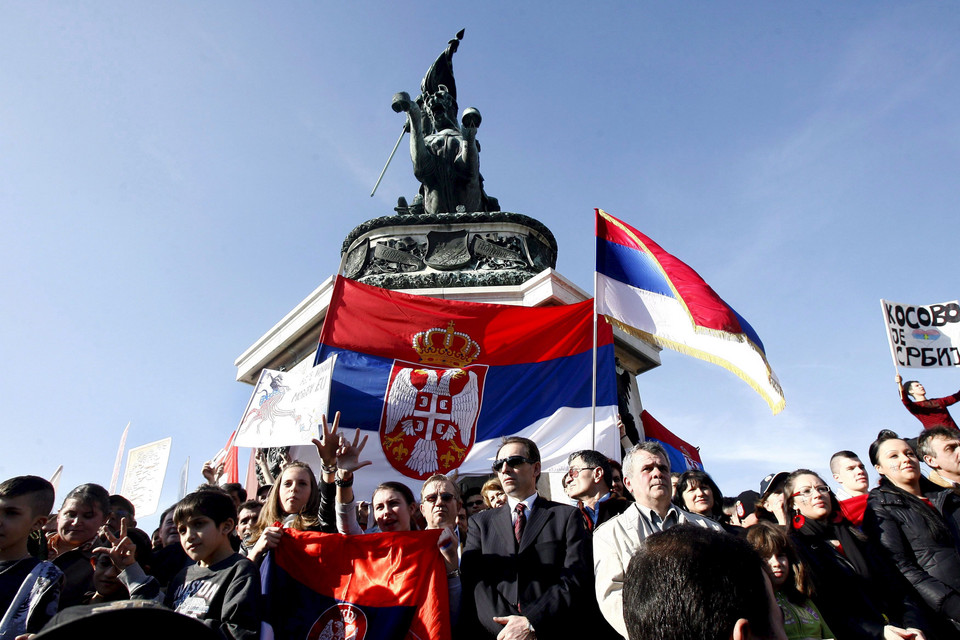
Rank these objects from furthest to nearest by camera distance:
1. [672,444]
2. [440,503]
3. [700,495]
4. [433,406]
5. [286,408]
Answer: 1. [672,444]
2. [433,406]
3. [286,408]
4. [700,495]
5. [440,503]

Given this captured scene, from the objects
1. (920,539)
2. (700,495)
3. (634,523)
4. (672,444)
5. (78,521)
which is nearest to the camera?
(634,523)

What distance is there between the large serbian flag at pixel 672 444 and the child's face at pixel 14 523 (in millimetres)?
7487

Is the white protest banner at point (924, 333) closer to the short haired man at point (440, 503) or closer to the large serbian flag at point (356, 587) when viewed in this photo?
the short haired man at point (440, 503)

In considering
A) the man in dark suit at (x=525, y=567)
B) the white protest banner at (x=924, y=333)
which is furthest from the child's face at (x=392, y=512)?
the white protest banner at (x=924, y=333)

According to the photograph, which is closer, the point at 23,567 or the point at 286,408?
the point at 23,567

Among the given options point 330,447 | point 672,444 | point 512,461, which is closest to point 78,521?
point 330,447

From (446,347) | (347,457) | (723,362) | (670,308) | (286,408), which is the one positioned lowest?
(347,457)

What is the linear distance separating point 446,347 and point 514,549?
4.35 metres

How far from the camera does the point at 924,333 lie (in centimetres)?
888

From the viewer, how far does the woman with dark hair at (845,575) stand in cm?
423

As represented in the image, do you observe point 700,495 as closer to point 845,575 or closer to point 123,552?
point 845,575

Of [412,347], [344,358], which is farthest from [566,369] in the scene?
[344,358]

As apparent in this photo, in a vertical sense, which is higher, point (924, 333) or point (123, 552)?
point (924, 333)

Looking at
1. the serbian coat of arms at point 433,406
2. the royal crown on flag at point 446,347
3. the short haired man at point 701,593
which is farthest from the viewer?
the royal crown on flag at point 446,347
